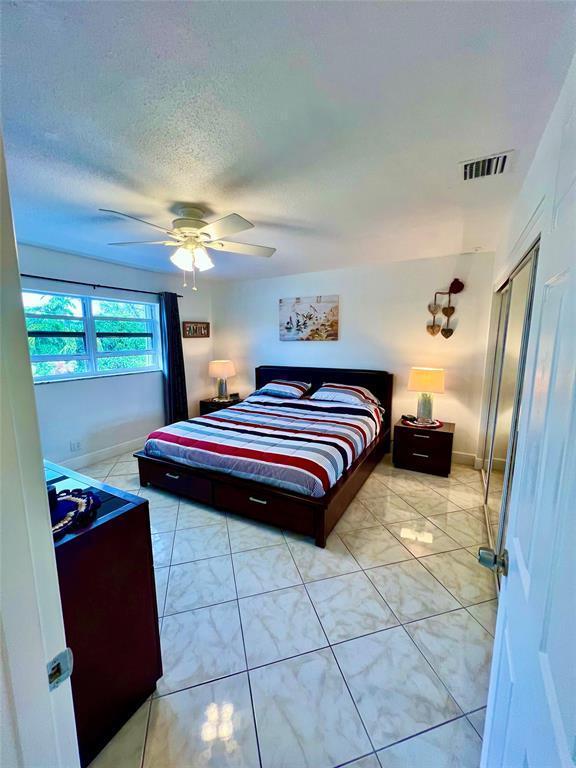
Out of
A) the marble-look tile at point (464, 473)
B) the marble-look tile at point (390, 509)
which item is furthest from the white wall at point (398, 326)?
the marble-look tile at point (390, 509)

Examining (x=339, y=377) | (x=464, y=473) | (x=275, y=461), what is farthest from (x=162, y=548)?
(x=464, y=473)

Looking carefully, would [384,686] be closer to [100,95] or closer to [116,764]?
[116,764]

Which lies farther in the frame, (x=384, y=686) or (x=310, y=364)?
(x=310, y=364)

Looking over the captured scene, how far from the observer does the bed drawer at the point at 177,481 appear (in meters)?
2.70

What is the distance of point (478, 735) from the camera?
1.19 meters

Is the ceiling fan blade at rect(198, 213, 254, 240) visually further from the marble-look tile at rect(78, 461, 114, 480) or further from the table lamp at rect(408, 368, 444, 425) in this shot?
the marble-look tile at rect(78, 461, 114, 480)

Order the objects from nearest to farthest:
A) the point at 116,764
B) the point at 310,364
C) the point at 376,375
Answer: the point at 116,764, the point at 376,375, the point at 310,364

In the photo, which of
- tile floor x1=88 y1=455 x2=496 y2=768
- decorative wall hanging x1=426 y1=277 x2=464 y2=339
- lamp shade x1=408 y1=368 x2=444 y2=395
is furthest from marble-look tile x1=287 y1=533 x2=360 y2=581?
decorative wall hanging x1=426 y1=277 x2=464 y2=339

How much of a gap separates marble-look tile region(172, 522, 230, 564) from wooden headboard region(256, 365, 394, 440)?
7.59 feet

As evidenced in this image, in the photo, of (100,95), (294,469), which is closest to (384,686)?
(294,469)

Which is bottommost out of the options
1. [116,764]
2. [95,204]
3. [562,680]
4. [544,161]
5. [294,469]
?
[116,764]

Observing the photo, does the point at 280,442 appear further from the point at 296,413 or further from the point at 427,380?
the point at 427,380

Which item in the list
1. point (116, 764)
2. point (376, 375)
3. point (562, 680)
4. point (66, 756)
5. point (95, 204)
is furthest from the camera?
point (376, 375)

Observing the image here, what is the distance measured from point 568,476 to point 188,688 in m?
1.68
